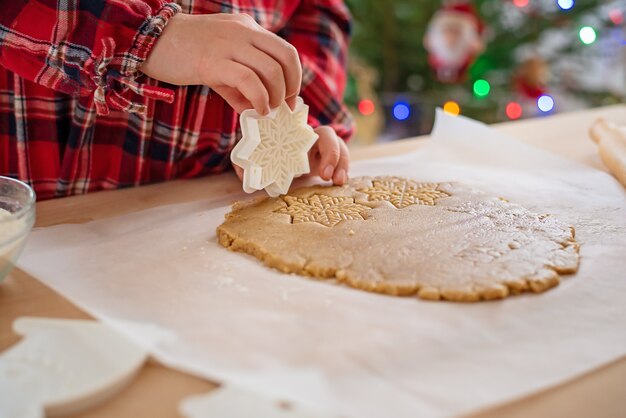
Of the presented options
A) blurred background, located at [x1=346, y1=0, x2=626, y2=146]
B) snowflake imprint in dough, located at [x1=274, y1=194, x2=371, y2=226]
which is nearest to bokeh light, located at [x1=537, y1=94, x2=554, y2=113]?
blurred background, located at [x1=346, y1=0, x2=626, y2=146]

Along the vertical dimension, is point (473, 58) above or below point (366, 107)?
above

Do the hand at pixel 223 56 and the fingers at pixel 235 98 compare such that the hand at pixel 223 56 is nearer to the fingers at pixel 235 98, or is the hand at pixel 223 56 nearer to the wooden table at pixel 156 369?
the fingers at pixel 235 98

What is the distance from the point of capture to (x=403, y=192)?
95 centimetres

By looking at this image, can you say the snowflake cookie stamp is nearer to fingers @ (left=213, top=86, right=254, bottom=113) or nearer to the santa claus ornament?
fingers @ (left=213, top=86, right=254, bottom=113)

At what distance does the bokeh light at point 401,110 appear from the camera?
7.62 ft

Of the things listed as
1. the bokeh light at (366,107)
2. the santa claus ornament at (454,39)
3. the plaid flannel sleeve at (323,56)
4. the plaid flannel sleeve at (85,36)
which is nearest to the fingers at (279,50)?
the plaid flannel sleeve at (85,36)

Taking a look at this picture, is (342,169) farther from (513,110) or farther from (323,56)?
(513,110)

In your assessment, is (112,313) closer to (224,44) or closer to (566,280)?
(224,44)

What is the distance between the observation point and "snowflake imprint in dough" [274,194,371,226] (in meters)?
0.85

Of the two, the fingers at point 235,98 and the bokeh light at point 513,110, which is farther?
the bokeh light at point 513,110

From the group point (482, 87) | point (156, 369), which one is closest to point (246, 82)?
point (156, 369)

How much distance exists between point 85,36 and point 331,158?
380 millimetres

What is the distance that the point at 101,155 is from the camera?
99 cm

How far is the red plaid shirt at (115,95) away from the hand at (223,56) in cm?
2
